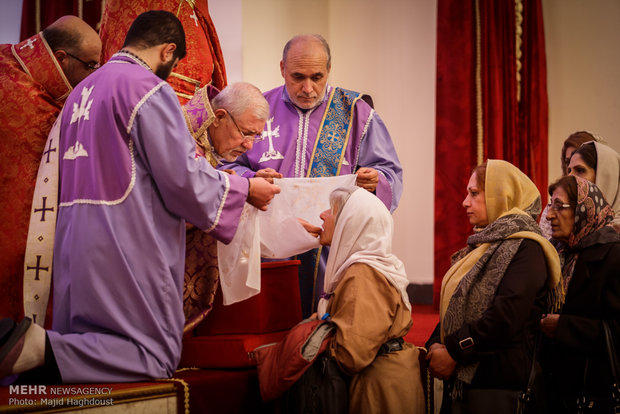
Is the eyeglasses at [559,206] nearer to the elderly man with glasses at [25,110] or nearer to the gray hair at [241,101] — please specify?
the gray hair at [241,101]

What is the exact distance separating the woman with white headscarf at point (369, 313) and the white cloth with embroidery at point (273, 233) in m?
0.31

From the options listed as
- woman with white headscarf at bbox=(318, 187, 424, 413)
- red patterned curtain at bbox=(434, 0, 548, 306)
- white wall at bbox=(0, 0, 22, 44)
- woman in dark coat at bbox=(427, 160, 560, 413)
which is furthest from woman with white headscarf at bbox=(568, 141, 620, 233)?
white wall at bbox=(0, 0, 22, 44)

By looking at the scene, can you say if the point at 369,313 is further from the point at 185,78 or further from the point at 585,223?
the point at 185,78

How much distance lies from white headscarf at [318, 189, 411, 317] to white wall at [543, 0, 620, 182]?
3.89 m

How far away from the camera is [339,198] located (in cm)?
339

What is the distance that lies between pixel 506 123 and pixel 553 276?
3554 mm

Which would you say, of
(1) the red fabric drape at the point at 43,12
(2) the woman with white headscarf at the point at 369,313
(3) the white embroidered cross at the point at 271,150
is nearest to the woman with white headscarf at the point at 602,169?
(2) the woman with white headscarf at the point at 369,313

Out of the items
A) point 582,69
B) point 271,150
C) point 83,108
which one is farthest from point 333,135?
point 582,69

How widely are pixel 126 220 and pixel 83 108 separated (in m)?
0.57

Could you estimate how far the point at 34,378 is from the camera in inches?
104

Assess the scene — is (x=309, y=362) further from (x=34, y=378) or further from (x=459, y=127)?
(x=459, y=127)

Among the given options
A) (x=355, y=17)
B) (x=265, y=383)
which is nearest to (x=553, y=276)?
(x=265, y=383)

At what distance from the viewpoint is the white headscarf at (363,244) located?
3146mm

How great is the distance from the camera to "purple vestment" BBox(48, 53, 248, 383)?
2.74 m
